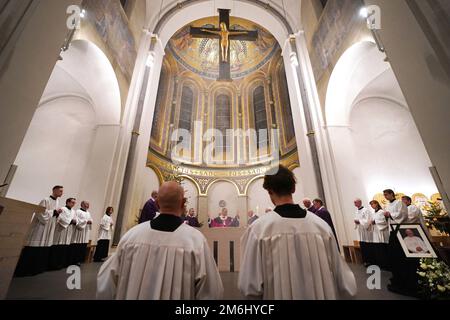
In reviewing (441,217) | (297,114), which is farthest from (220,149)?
(441,217)

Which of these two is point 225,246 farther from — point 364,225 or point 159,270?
point 364,225

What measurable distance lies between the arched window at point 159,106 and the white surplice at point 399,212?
32.8 ft

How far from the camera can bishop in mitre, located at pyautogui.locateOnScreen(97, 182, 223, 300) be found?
3.93 feet

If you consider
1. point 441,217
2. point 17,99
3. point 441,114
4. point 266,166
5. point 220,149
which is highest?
point 220,149

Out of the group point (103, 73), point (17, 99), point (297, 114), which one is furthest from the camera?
point (297, 114)

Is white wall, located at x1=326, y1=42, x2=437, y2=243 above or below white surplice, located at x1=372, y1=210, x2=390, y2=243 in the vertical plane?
above

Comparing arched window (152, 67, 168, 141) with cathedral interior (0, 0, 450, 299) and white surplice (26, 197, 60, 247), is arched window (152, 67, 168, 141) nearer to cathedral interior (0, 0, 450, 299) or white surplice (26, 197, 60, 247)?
cathedral interior (0, 0, 450, 299)

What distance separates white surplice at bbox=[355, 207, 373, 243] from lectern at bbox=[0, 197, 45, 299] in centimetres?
622

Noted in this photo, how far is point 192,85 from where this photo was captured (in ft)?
45.6

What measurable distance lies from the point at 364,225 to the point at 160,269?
216 inches

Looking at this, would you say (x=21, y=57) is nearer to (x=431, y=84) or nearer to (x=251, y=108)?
(x=431, y=84)

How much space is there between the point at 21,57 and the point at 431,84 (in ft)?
16.7

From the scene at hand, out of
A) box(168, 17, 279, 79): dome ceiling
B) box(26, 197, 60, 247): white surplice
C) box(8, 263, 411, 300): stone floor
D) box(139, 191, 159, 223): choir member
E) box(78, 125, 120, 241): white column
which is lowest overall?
box(8, 263, 411, 300): stone floor

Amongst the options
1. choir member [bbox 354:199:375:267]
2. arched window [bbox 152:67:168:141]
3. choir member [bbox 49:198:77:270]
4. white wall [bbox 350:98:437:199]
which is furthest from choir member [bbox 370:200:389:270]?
arched window [bbox 152:67:168:141]
